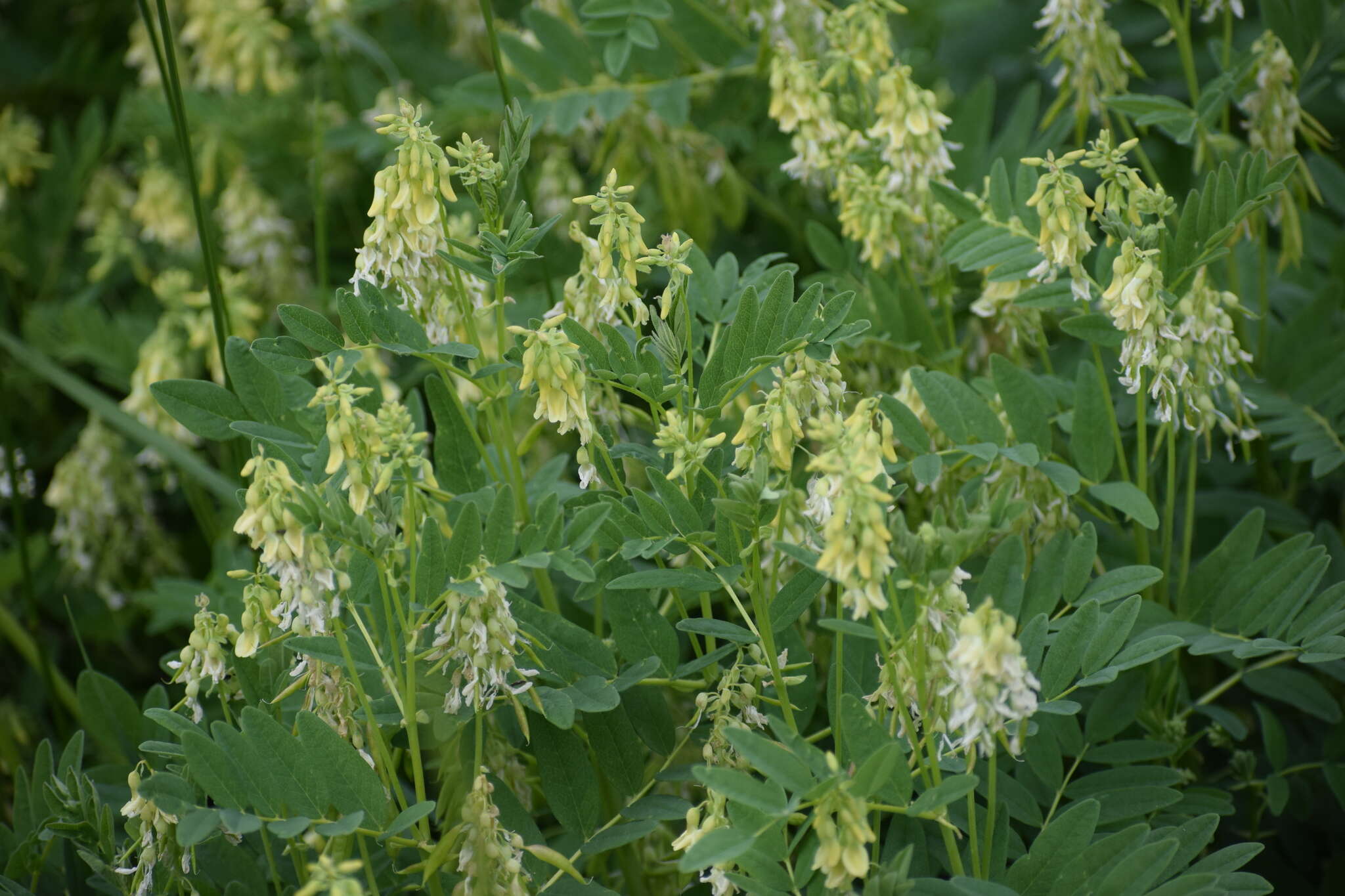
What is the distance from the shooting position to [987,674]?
80 cm

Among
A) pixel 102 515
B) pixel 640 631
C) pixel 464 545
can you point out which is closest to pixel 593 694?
pixel 640 631

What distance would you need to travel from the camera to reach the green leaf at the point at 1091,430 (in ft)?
4.01

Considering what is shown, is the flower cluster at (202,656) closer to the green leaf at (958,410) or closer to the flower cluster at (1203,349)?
the green leaf at (958,410)

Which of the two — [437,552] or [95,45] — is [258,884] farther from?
[95,45]

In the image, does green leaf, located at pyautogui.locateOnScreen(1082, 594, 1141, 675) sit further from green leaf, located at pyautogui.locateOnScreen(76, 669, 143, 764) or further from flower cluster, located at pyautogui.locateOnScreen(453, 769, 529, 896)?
green leaf, located at pyautogui.locateOnScreen(76, 669, 143, 764)

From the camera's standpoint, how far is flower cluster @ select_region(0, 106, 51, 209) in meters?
2.30

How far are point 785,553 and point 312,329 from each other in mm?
462

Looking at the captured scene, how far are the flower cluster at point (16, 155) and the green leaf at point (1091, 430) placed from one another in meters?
2.01

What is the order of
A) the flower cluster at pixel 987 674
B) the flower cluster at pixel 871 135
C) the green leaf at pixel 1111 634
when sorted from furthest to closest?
A: 1. the flower cluster at pixel 871 135
2. the green leaf at pixel 1111 634
3. the flower cluster at pixel 987 674

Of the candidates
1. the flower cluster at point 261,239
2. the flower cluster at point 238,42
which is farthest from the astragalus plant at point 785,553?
the flower cluster at point 238,42

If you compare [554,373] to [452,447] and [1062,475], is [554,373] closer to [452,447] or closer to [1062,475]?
[452,447]

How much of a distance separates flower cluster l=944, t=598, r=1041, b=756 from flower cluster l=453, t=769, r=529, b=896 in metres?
0.37

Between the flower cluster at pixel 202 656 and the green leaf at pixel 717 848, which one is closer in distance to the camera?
the green leaf at pixel 717 848

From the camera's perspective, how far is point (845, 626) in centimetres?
87
